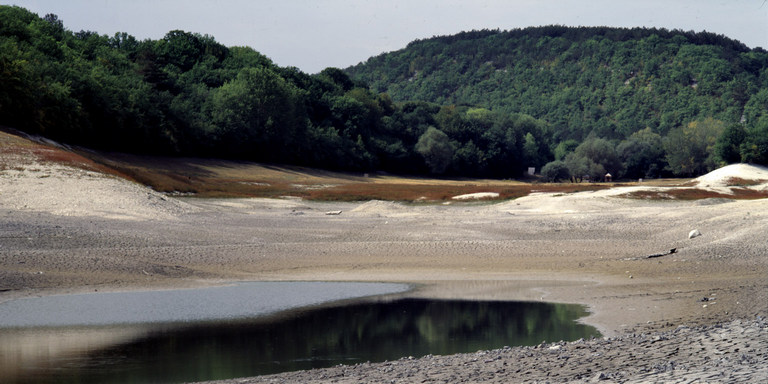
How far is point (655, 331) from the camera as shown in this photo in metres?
11.8

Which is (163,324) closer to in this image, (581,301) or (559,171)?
(581,301)

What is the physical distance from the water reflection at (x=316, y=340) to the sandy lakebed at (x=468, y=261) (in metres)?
0.88

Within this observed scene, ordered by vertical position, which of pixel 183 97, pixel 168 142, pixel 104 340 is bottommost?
pixel 104 340

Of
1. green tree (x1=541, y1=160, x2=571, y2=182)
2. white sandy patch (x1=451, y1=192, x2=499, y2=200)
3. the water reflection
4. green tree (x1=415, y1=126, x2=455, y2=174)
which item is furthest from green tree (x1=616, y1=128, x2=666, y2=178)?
Answer: the water reflection

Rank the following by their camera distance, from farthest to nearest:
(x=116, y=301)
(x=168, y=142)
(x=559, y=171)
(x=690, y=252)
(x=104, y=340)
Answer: (x=559, y=171)
(x=168, y=142)
(x=690, y=252)
(x=116, y=301)
(x=104, y=340)

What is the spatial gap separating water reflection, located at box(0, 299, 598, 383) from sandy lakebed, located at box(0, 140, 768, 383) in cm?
88

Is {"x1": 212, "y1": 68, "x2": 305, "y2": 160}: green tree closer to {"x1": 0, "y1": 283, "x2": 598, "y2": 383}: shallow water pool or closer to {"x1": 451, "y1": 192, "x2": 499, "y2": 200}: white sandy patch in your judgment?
{"x1": 451, "y1": 192, "x2": 499, "y2": 200}: white sandy patch

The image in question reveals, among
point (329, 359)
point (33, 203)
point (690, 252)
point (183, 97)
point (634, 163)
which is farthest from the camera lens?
point (634, 163)

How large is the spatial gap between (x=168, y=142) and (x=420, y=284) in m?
50.9

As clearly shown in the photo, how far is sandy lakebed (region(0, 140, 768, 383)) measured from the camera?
9.49m

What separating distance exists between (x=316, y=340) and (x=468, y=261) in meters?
9.72

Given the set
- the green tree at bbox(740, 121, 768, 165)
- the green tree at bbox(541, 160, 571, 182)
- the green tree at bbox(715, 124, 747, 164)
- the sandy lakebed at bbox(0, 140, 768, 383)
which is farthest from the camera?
the green tree at bbox(541, 160, 571, 182)

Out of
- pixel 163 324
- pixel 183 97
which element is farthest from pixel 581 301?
pixel 183 97

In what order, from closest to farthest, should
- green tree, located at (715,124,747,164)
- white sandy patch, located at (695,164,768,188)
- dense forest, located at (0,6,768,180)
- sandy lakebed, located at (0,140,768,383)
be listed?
sandy lakebed, located at (0,140,768,383)
dense forest, located at (0,6,768,180)
white sandy patch, located at (695,164,768,188)
green tree, located at (715,124,747,164)
